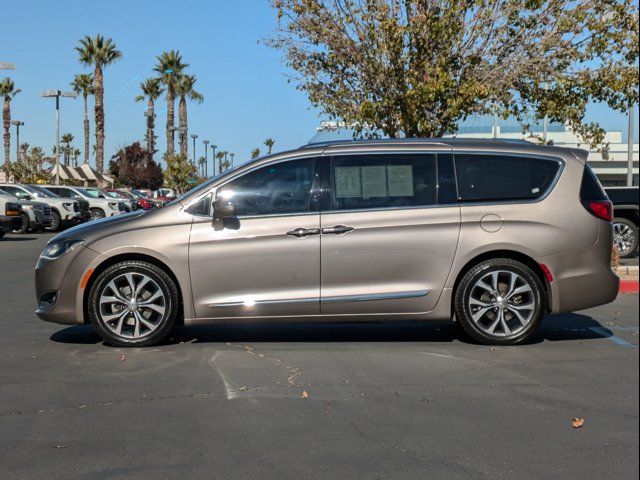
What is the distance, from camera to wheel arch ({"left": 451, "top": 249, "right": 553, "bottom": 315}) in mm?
7156

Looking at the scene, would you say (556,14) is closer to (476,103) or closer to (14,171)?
(476,103)

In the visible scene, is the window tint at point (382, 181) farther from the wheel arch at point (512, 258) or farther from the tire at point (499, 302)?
the tire at point (499, 302)

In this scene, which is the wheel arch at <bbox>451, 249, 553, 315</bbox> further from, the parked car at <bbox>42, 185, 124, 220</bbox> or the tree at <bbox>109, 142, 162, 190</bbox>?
the tree at <bbox>109, 142, 162, 190</bbox>

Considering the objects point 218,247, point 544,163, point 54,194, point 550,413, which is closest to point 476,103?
point 544,163

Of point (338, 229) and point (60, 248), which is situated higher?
point (338, 229)

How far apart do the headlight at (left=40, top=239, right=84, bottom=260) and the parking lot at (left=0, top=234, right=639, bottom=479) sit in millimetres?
841

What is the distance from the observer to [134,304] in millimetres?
7145

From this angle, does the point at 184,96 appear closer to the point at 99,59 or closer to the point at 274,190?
the point at 99,59

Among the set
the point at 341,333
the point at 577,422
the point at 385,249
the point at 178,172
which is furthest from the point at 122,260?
the point at 178,172

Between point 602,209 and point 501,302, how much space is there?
1238mm

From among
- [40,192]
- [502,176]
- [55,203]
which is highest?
[40,192]

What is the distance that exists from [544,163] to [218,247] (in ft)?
10.0

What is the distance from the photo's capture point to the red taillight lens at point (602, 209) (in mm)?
7184

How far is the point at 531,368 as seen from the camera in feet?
20.8
